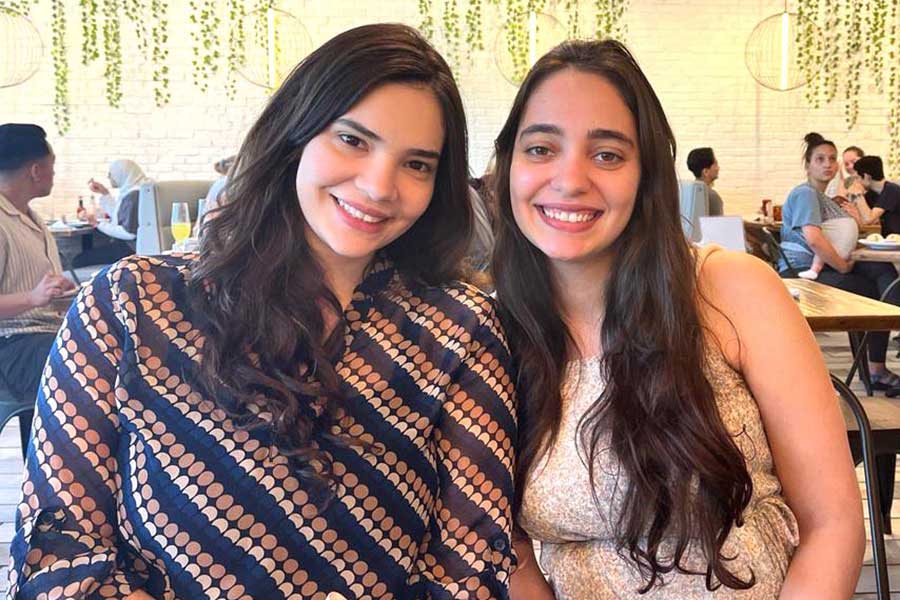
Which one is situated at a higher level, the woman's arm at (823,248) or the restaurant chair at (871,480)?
the woman's arm at (823,248)

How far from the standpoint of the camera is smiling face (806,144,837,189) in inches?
217

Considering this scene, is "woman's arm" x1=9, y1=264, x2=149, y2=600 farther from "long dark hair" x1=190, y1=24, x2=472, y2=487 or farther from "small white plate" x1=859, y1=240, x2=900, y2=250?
"small white plate" x1=859, y1=240, x2=900, y2=250

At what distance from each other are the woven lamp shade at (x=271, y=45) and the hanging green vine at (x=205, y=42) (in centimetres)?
24

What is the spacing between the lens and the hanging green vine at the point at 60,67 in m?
7.32

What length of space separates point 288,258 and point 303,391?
0.23 metres

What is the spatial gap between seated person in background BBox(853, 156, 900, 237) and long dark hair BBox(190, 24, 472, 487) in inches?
239

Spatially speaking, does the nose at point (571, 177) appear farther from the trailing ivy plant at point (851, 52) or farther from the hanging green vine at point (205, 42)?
the trailing ivy plant at point (851, 52)

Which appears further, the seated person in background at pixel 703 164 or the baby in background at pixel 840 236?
the seated person in background at pixel 703 164

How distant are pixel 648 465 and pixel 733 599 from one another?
0.24m

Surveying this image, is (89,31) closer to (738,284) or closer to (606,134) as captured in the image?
(606,134)

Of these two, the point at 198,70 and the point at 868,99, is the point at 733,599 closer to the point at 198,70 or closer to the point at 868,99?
the point at 198,70

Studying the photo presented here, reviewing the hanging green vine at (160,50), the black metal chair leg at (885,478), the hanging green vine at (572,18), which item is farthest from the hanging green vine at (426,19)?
the black metal chair leg at (885,478)

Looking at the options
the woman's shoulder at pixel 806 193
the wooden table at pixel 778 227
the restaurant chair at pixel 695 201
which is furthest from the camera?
the wooden table at pixel 778 227

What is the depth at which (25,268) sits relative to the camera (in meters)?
3.17
